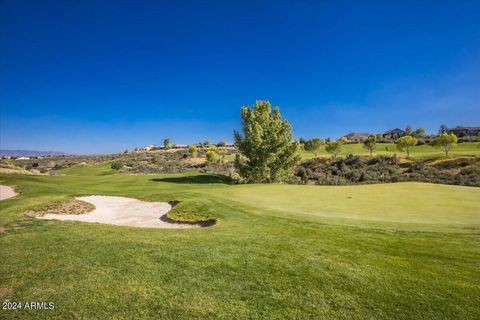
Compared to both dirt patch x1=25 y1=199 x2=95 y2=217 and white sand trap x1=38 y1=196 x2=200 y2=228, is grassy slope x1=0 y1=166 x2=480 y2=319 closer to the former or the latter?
white sand trap x1=38 y1=196 x2=200 y2=228

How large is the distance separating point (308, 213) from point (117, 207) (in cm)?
1195

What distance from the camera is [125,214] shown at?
16.4 m

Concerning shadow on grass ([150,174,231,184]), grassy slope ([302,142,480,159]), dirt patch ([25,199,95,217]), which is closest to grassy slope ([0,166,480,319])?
dirt patch ([25,199,95,217])

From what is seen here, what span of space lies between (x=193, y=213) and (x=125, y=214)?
4.37 m

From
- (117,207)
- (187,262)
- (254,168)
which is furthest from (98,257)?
(254,168)

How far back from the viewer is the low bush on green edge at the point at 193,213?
46.2 ft

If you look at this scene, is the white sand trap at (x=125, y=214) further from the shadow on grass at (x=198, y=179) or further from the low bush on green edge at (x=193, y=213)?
the shadow on grass at (x=198, y=179)

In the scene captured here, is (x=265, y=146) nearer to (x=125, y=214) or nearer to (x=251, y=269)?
(x=125, y=214)

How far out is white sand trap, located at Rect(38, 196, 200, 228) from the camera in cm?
1430

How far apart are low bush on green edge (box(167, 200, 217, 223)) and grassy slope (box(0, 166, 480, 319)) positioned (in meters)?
2.71

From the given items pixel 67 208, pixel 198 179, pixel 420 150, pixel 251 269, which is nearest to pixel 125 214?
pixel 67 208

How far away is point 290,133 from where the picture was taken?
3812 centimetres

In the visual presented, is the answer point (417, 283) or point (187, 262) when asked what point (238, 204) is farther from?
point (417, 283)

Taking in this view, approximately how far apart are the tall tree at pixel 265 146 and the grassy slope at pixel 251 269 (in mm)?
25742
